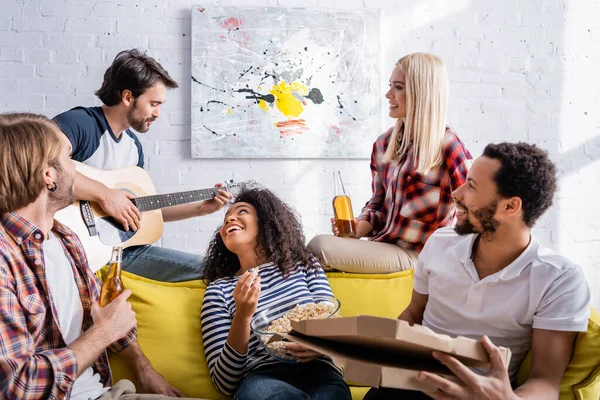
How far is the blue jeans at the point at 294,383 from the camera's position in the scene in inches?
61.6

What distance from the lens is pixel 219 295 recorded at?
1.91 meters

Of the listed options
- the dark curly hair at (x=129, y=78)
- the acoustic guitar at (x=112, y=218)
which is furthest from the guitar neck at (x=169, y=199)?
the dark curly hair at (x=129, y=78)

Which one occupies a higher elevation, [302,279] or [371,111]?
[371,111]

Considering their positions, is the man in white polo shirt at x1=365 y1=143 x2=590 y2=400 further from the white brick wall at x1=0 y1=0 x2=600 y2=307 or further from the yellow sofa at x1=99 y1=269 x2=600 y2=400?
the white brick wall at x1=0 y1=0 x2=600 y2=307

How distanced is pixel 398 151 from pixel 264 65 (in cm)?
124

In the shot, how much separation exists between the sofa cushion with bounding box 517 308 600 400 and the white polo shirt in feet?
0.25

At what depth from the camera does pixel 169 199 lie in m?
2.67

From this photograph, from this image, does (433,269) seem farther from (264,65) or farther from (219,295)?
(264,65)

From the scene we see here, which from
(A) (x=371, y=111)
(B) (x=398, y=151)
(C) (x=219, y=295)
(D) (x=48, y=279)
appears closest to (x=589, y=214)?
(A) (x=371, y=111)

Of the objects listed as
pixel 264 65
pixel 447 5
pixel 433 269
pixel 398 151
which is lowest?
pixel 433 269

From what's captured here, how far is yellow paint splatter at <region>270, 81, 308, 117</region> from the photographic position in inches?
136

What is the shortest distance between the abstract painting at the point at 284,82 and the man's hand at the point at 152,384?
1830 mm

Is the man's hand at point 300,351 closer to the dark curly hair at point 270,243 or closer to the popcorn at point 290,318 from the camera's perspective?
the popcorn at point 290,318

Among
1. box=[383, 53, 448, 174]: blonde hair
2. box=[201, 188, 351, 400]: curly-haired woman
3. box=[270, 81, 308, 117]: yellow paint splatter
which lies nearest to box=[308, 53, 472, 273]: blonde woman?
box=[383, 53, 448, 174]: blonde hair
